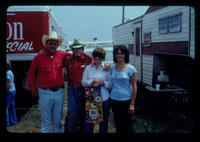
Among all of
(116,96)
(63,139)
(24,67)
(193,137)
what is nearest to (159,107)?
(193,137)

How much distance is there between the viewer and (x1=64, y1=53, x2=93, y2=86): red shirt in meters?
3.19

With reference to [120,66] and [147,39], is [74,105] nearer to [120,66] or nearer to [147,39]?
[120,66]

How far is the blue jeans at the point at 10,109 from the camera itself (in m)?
3.89

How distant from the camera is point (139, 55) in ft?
25.2

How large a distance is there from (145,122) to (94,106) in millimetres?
1960

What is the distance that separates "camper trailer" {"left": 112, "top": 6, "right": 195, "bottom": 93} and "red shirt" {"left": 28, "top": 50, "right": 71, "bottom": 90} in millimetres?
2490

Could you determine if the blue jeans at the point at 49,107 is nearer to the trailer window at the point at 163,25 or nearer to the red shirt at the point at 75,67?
the red shirt at the point at 75,67

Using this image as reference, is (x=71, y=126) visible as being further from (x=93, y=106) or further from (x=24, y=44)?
(x=24, y=44)

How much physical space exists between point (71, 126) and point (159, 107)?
250 centimetres

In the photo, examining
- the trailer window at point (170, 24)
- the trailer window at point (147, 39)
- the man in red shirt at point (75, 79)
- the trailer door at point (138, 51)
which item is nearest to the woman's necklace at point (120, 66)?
the man in red shirt at point (75, 79)

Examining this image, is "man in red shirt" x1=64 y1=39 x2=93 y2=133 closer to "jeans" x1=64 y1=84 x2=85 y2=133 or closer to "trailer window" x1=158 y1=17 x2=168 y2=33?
"jeans" x1=64 y1=84 x2=85 y2=133
